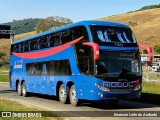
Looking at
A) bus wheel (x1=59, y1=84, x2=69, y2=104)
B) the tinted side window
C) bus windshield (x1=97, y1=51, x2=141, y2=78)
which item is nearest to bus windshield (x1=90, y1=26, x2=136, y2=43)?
bus windshield (x1=97, y1=51, x2=141, y2=78)

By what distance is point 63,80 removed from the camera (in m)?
19.8

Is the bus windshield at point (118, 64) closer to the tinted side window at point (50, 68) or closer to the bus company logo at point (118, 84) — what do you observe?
the bus company logo at point (118, 84)

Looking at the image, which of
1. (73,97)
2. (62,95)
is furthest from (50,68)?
(73,97)

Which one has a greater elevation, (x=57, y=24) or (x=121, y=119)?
(x=57, y=24)

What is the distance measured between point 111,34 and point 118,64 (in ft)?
4.81

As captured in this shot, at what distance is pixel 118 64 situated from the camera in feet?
56.2

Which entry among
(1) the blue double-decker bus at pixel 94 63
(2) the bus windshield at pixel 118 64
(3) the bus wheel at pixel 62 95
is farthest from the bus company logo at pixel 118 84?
(3) the bus wheel at pixel 62 95

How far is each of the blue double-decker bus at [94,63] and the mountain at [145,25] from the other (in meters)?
95.6

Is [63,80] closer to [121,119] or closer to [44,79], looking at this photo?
[44,79]

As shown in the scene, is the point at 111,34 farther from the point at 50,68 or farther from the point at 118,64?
the point at 50,68

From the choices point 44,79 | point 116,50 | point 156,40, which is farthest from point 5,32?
point 116,50

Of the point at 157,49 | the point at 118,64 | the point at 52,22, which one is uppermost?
the point at 52,22

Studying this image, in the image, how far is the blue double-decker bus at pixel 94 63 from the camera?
1692 cm

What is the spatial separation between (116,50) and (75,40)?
Answer: 210 centimetres
